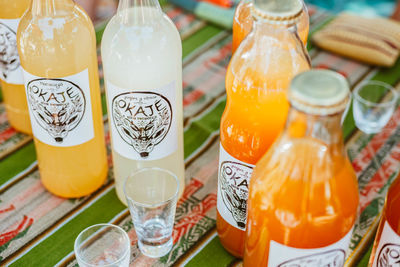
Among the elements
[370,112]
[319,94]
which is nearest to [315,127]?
[319,94]

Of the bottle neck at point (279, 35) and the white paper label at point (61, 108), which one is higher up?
the bottle neck at point (279, 35)

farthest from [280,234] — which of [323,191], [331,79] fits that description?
[331,79]

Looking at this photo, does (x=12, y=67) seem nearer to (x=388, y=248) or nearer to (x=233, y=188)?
(x=233, y=188)

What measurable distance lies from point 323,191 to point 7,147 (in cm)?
57

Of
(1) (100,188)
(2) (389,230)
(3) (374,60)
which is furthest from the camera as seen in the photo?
(3) (374,60)

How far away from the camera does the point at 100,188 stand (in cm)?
82

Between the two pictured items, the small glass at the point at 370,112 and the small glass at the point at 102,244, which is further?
the small glass at the point at 370,112

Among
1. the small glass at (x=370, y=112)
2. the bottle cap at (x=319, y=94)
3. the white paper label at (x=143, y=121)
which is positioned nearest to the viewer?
the bottle cap at (x=319, y=94)

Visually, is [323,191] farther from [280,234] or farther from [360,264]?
[360,264]

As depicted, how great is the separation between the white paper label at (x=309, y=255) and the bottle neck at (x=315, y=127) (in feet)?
0.38

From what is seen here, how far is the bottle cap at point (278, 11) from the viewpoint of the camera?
0.50 meters

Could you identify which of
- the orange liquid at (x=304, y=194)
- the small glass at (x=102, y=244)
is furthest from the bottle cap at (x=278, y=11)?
the small glass at (x=102, y=244)

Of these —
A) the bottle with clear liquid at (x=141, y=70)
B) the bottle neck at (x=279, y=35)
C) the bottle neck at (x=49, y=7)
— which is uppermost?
the bottle neck at (x=279, y=35)

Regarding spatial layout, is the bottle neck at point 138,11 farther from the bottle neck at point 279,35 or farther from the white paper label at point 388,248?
the white paper label at point 388,248
